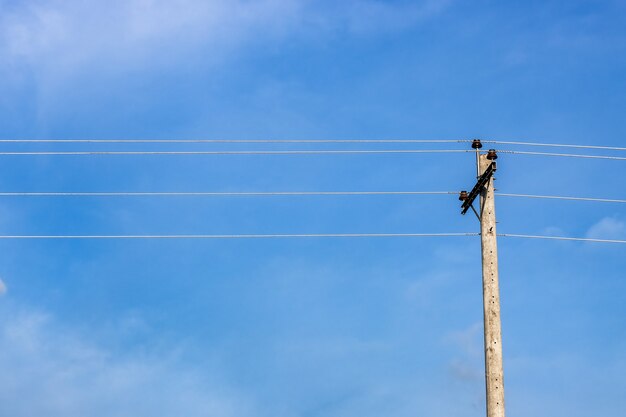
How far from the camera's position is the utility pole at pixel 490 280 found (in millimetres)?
17984

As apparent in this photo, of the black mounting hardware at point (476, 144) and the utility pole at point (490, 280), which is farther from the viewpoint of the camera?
the black mounting hardware at point (476, 144)

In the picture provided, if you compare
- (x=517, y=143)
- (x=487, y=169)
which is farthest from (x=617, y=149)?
(x=487, y=169)

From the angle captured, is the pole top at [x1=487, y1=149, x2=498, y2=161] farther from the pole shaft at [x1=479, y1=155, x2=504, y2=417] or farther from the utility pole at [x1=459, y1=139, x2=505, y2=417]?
the pole shaft at [x1=479, y1=155, x2=504, y2=417]

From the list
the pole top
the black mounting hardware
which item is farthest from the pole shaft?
the black mounting hardware

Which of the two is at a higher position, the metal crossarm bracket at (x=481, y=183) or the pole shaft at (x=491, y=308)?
the metal crossarm bracket at (x=481, y=183)

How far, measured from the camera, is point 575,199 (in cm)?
2375

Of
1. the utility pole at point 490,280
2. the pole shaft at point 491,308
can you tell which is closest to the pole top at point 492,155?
the utility pole at point 490,280

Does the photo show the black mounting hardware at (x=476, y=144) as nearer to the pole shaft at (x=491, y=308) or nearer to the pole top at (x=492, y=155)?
the pole top at (x=492, y=155)

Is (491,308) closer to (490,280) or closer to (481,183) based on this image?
(490,280)

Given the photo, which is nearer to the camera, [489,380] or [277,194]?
[489,380]

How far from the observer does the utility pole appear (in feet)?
59.0

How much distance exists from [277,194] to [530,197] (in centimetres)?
683

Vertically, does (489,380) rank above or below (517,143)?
below

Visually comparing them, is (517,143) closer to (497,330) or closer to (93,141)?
(497,330)
